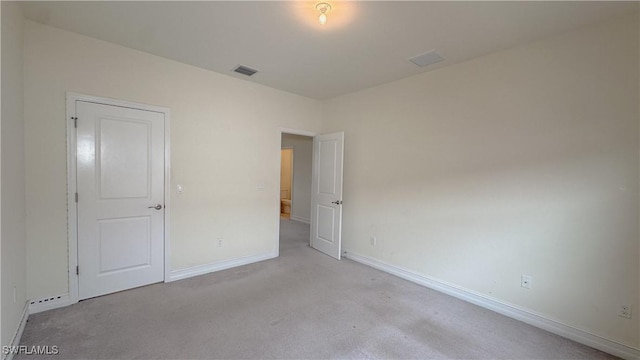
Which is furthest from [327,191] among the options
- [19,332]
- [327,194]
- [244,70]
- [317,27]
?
[19,332]

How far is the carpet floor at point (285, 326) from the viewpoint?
6.56 ft

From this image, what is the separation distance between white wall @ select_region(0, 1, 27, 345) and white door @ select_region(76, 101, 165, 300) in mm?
435

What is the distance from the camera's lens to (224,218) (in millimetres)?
3611

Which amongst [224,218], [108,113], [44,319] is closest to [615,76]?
[224,218]

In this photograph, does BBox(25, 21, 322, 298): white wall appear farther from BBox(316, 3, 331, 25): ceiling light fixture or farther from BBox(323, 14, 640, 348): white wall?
BBox(316, 3, 331, 25): ceiling light fixture

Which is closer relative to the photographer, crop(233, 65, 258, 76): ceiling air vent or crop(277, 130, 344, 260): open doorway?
crop(233, 65, 258, 76): ceiling air vent

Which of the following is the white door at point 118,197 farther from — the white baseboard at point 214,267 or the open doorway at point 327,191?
the open doorway at point 327,191

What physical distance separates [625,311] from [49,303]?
4.98m

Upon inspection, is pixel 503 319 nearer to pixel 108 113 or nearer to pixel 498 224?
pixel 498 224

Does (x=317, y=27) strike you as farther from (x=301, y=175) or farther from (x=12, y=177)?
(x=301, y=175)

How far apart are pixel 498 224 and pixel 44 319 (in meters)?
4.38

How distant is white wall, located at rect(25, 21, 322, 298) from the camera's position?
2.40 metres

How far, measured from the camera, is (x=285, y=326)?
7.57 feet

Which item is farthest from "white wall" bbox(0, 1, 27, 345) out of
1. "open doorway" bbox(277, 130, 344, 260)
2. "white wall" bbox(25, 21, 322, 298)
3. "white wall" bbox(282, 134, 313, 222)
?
"white wall" bbox(282, 134, 313, 222)
